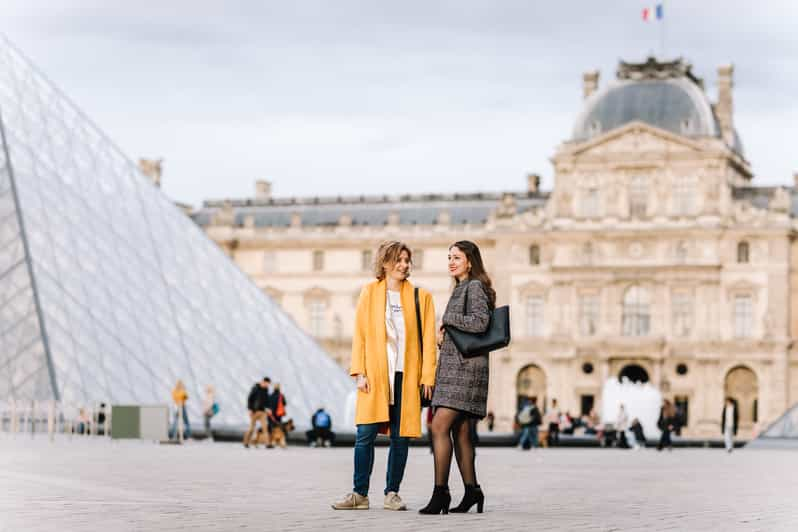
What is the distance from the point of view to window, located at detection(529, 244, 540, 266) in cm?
7331

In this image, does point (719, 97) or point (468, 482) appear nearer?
point (468, 482)

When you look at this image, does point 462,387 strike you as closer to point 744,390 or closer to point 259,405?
point 259,405

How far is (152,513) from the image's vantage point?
9.39 meters

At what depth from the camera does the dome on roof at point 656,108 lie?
2815 inches

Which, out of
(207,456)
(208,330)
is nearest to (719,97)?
(208,330)

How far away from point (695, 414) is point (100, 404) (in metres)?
48.0

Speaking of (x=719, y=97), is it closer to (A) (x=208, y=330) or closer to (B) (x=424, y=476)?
(A) (x=208, y=330)

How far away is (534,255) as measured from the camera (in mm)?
73438

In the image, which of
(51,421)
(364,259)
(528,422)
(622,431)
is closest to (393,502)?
(51,421)

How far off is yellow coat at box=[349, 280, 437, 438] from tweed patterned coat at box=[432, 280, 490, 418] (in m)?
0.12

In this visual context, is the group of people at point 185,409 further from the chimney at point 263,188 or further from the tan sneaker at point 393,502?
the chimney at point 263,188

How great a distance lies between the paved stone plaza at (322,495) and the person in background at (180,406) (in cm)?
629

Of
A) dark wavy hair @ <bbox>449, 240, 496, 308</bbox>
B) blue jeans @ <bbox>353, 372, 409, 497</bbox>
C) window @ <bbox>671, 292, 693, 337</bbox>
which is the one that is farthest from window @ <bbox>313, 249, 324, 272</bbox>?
blue jeans @ <bbox>353, 372, 409, 497</bbox>

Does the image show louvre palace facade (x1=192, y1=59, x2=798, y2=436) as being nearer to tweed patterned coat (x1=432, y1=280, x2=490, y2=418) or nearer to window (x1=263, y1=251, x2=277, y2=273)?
window (x1=263, y1=251, x2=277, y2=273)
